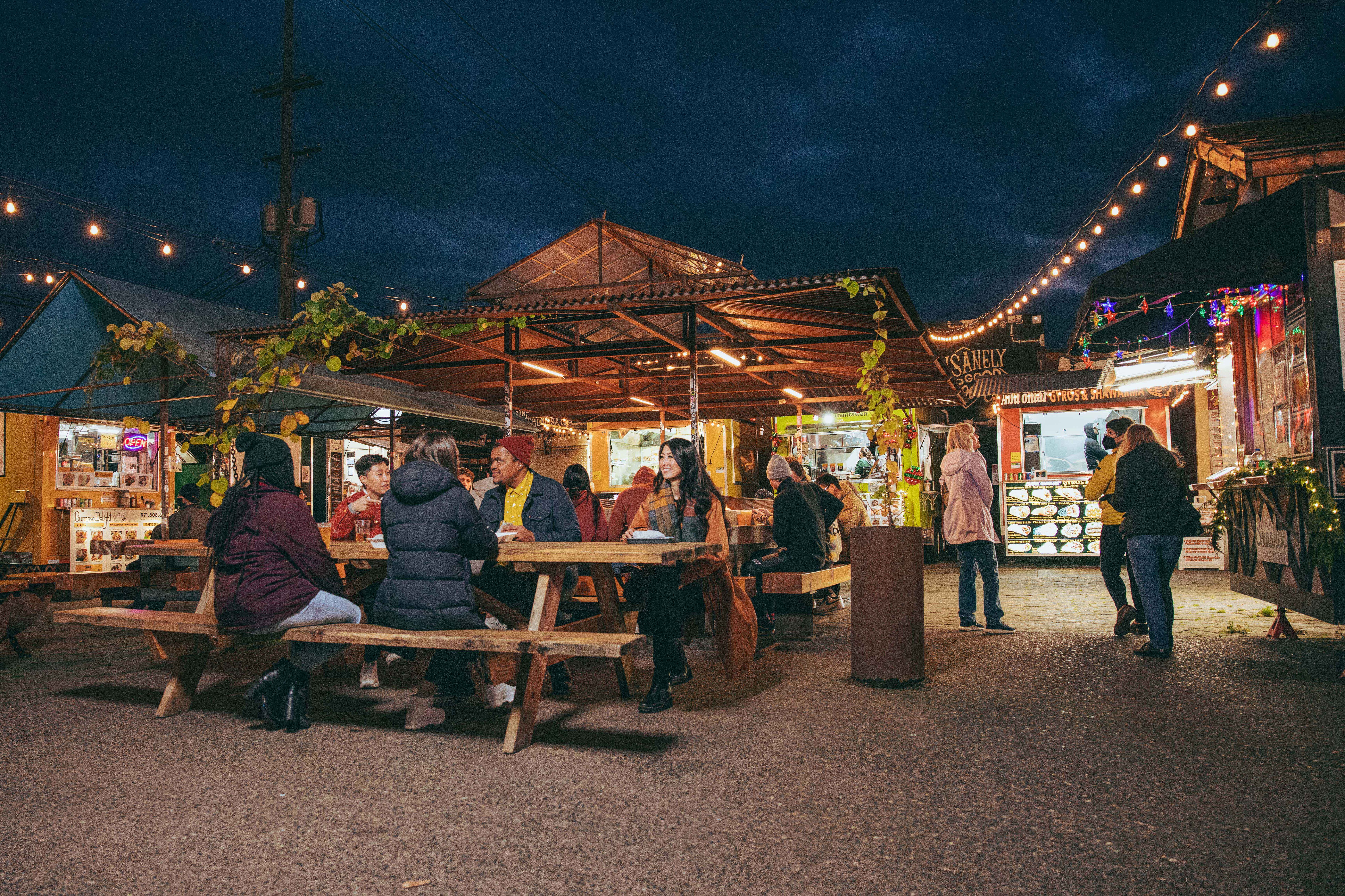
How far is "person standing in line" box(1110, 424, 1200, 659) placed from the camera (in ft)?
18.8

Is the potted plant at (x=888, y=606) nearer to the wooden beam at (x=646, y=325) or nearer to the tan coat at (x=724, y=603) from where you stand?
the tan coat at (x=724, y=603)

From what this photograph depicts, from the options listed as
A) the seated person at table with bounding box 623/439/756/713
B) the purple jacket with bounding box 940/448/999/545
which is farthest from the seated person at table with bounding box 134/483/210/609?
the purple jacket with bounding box 940/448/999/545

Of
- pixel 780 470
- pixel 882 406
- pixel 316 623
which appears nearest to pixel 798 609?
pixel 780 470

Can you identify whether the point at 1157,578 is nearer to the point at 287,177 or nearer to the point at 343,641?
the point at 343,641

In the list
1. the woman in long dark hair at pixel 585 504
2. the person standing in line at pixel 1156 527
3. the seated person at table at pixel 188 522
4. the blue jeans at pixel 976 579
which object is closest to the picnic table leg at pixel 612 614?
the woman in long dark hair at pixel 585 504

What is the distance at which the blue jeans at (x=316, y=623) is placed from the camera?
13.4 feet

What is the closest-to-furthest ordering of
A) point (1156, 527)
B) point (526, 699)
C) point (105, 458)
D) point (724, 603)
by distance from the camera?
point (526, 699) → point (724, 603) → point (1156, 527) → point (105, 458)

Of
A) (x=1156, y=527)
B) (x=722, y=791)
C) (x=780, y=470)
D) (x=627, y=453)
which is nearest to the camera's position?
(x=722, y=791)

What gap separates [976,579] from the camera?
7.39 metres

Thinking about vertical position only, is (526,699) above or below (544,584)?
below

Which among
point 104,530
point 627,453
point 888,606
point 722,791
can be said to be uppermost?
point 627,453

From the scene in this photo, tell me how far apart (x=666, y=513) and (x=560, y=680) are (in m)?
1.27

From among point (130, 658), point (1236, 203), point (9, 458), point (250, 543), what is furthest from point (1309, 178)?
point (9, 458)

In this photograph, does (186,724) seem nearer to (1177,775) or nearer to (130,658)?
(130,658)
